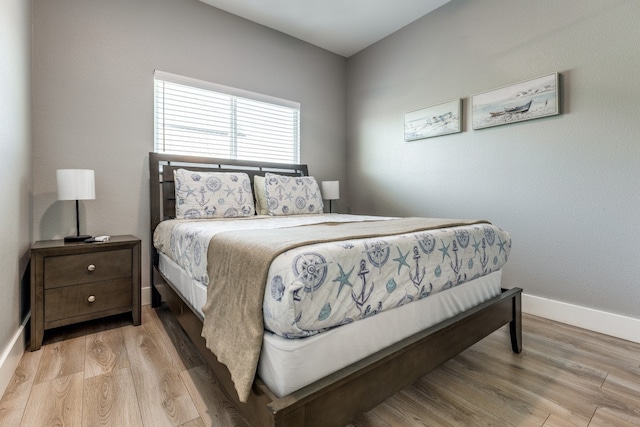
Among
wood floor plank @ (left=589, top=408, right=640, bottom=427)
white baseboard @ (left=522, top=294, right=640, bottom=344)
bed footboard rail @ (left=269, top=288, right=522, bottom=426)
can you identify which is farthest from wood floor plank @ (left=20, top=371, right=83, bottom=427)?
white baseboard @ (left=522, top=294, right=640, bottom=344)

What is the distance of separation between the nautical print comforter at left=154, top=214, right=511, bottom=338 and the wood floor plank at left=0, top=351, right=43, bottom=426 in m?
0.87

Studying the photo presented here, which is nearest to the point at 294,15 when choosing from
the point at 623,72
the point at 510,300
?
the point at 623,72

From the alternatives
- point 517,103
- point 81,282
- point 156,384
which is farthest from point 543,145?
point 81,282

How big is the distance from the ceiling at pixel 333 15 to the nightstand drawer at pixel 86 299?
2.73m

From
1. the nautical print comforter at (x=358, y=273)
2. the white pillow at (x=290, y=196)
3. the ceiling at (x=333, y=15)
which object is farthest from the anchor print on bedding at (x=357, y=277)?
the ceiling at (x=333, y=15)

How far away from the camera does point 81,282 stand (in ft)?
6.74

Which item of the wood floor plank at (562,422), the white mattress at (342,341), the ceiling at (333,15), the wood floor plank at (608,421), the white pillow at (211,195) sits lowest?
the wood floor plank at (608,421)

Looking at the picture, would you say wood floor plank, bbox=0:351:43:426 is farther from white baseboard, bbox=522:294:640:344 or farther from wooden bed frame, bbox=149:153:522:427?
white baseboard, bbox=522:294:640:344

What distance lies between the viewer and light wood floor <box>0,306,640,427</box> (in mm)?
1288

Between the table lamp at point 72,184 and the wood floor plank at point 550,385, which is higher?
the table lamp at point 72,184

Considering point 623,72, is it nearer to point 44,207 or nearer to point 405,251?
point 405,251

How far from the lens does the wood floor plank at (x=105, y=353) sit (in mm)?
1669

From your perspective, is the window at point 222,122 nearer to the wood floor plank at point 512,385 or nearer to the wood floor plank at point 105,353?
the wood floor plank at point 105,353

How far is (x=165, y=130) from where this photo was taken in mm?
2824
